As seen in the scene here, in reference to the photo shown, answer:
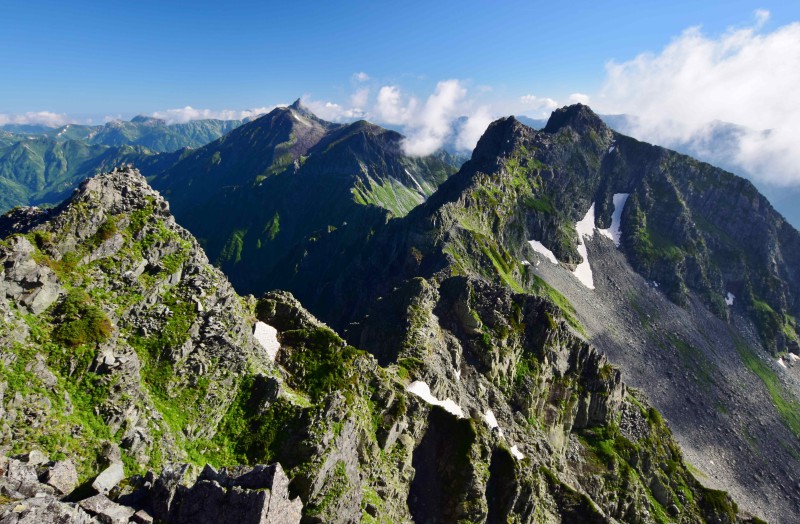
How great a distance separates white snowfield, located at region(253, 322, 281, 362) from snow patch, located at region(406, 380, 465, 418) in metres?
16.4

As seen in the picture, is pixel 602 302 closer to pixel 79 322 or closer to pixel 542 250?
pixel 542 250

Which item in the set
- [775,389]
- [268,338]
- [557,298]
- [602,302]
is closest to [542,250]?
[602,302]

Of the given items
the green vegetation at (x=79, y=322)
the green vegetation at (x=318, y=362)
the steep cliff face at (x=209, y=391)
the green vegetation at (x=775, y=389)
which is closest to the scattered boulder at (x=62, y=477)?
the steep cliff face at (x=209, y=391)

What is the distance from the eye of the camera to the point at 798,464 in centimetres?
14238

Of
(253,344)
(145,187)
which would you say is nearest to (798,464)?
(253,344)

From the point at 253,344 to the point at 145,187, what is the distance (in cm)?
1893

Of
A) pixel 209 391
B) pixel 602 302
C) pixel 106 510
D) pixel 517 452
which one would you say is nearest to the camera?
pixel 106 510

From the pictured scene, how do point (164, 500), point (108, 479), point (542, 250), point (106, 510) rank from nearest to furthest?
point (106, 510) < point (164, 500) < point (108, 479) < point (542, 250)

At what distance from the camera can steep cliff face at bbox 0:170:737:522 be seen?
2789cm

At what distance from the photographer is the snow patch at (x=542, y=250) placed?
17650 cm

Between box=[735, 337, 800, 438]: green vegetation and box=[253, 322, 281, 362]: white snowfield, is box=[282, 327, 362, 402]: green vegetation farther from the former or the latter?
box=[735, 337, 800, 438]: green vegetation

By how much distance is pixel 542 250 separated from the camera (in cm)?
17875

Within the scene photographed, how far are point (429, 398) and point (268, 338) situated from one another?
21.0 metres

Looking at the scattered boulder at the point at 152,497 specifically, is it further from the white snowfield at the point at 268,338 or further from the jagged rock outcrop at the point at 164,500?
the white snowfield at the point at 268,338
